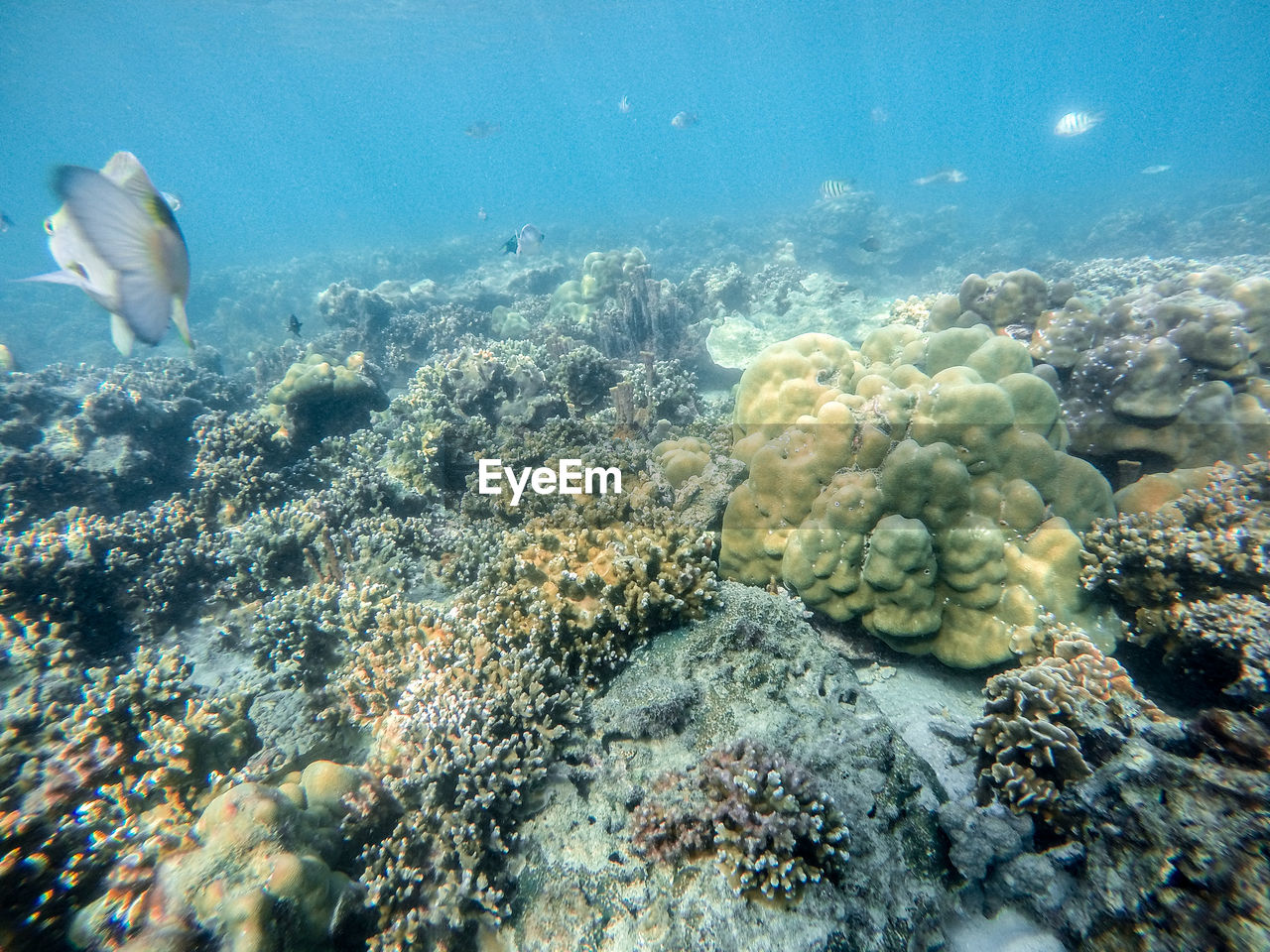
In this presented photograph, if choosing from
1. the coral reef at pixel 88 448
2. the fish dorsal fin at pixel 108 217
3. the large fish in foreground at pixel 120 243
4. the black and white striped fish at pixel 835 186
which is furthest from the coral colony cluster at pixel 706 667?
the black and white striped fish at pixel 835 186

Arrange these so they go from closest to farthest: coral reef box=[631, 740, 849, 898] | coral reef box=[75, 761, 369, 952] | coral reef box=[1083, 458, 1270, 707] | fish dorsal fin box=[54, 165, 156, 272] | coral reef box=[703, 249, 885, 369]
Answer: fish dorsal fin box=[54, 165, 156, 272] < coral reef box=[75, 761, 369, 952] < coral reef box=[631, 740, 849, 898] < coral reef box=[1083, 458, 1270, 707] < coral reef box=[703, 249, 885, 369]

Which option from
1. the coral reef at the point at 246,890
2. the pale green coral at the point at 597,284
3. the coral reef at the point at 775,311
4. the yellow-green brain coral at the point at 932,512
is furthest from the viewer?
the pale green coral at the point at 597,284

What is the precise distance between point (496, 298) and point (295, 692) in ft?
55.6

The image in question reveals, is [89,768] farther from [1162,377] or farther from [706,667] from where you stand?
[1162,377]

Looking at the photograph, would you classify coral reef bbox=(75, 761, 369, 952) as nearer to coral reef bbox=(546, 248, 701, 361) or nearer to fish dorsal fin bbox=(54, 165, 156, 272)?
fish dorsal fin bbox=(54, 165, 156, 272)

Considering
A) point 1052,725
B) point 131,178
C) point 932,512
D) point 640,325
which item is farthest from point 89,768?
point 640,325

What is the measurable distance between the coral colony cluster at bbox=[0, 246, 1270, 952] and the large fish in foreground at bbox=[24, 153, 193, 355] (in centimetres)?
269

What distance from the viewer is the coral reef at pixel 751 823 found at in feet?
8.54

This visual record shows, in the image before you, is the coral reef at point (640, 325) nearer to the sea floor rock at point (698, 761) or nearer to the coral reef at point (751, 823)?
the sea floor rock at point (698, 761)

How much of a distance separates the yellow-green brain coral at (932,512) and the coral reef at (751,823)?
6.33ft

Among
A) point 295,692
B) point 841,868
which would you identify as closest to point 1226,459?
point 841,868

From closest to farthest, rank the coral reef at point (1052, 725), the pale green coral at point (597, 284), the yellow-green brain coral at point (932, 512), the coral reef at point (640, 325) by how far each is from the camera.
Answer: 1. the coral reef at point (1052, 725)
2. the yellow-green brain coral at point (932, 512)
3. the coral reef at point (640, 325)
4. the pale green coral at point (597, 284)

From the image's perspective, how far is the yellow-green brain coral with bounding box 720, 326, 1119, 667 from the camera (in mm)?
4289

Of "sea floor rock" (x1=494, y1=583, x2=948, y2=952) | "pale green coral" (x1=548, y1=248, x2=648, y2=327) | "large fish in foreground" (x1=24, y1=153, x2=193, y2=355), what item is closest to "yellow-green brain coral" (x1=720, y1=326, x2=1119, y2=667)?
"sea floor rock" (x1=494, y1=583, x2=948, y2=952)
